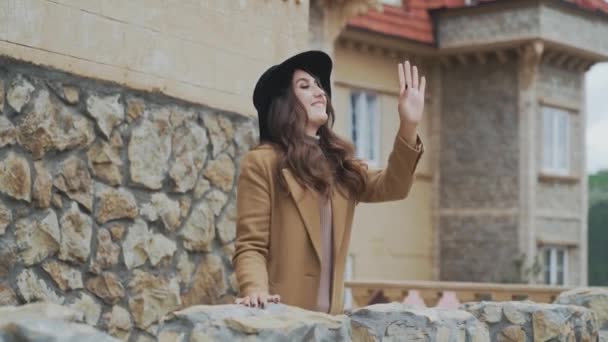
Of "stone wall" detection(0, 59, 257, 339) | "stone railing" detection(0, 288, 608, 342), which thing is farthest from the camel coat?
"stone wall" detection(0, 59, 257, 339)

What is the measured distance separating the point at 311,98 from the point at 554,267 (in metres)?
20.7

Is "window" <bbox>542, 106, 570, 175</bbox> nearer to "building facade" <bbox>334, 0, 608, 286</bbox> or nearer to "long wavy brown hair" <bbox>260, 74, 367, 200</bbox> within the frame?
"building facade" <bbox>334, 0, 608, 286</bbox>

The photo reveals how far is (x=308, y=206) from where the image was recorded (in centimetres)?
457

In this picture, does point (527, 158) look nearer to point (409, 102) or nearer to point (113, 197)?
point (113, 197)

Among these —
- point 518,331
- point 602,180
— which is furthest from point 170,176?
point 602,180

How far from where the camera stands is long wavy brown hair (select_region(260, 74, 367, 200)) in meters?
4.57

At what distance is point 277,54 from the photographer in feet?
26.8

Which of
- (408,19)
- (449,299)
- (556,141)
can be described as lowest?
(449,299)

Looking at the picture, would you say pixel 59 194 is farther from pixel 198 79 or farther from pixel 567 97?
pixel 567 97

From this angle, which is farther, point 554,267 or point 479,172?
point 554,267

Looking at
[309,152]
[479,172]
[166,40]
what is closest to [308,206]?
[309,152]

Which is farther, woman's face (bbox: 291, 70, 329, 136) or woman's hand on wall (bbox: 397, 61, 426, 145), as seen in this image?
woman's face (bbox: 291, 70, 329, 136)

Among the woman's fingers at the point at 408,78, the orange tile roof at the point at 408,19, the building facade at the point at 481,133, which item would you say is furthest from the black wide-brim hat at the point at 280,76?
the building facade at the point at 481,133

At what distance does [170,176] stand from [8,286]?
145 centimetres
